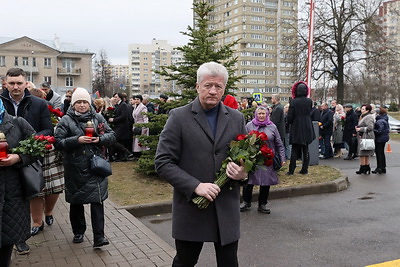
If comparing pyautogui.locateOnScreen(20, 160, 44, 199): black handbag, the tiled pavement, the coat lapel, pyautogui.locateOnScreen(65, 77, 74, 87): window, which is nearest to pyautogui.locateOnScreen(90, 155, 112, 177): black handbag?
the tiled pavement

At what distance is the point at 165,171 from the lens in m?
2.94

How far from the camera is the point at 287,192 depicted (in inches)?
316

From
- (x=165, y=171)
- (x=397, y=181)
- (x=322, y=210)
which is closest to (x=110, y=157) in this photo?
(x=322, y=210)

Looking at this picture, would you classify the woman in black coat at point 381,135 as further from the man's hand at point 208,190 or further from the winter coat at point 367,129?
the man's hand at point 208,190

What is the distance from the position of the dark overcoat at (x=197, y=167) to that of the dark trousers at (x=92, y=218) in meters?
2.12

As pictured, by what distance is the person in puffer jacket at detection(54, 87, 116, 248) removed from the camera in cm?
477

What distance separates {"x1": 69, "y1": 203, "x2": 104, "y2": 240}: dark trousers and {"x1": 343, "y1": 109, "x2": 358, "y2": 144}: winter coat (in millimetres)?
10932

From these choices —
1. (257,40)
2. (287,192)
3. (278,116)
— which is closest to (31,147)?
(287,192)

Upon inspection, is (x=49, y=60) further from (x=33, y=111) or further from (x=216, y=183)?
(x=216, y=183)

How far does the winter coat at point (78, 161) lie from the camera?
477 cm

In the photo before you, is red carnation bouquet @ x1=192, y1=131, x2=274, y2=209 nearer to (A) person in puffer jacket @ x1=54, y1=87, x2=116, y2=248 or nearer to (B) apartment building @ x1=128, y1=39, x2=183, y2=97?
(A) person in puffer jacket @ x1=54, y1=87, x2=116, y2=248

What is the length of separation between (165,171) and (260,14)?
11059 cm

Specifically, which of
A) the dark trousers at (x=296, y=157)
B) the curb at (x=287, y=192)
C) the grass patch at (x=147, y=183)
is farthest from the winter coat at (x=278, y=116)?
the curb at (x=287, y=192)

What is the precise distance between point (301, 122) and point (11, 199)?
25.6ft
